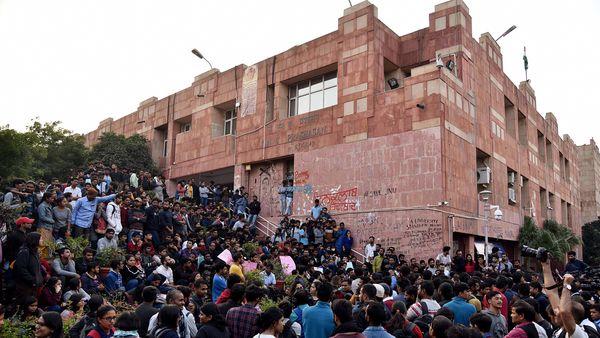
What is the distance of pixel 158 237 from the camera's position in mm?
13922

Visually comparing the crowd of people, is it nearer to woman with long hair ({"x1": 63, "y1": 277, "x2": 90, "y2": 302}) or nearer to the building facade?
woman with long hair ({"x1": 63, "y1": 277, "x2": 90, "y2": 302})

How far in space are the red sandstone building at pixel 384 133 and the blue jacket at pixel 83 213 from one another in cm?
1005

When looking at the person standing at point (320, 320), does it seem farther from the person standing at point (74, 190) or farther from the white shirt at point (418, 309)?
the person standing at point (74, 190)

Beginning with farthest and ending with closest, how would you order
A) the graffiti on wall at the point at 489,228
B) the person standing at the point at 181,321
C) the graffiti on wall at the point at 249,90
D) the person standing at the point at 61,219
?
the graffiti on wall at the point at 249,90, the graffiti on wall at the point at 489,228, the person standing at the point at 61,219, the person standing at the point at 181,321

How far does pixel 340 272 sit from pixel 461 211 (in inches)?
269

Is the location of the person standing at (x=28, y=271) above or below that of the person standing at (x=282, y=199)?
below

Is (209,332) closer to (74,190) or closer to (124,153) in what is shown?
(74,190)

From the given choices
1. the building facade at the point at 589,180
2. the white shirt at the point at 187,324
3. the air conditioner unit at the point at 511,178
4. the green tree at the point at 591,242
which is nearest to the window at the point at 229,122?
the air conditioner unit at the point at 511,178

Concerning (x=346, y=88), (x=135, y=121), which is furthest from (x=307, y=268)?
(x=135, y=121)

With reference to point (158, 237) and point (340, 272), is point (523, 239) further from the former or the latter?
point (158, 237)

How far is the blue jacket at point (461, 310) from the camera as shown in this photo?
21.3 ft

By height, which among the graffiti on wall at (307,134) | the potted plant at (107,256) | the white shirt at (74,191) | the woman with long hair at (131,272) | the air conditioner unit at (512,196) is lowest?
the woman with long hair at (131,272)

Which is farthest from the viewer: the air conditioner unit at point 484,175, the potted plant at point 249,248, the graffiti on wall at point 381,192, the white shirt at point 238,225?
the air conditioner unit at point 484,175

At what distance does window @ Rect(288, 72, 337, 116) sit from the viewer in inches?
885
